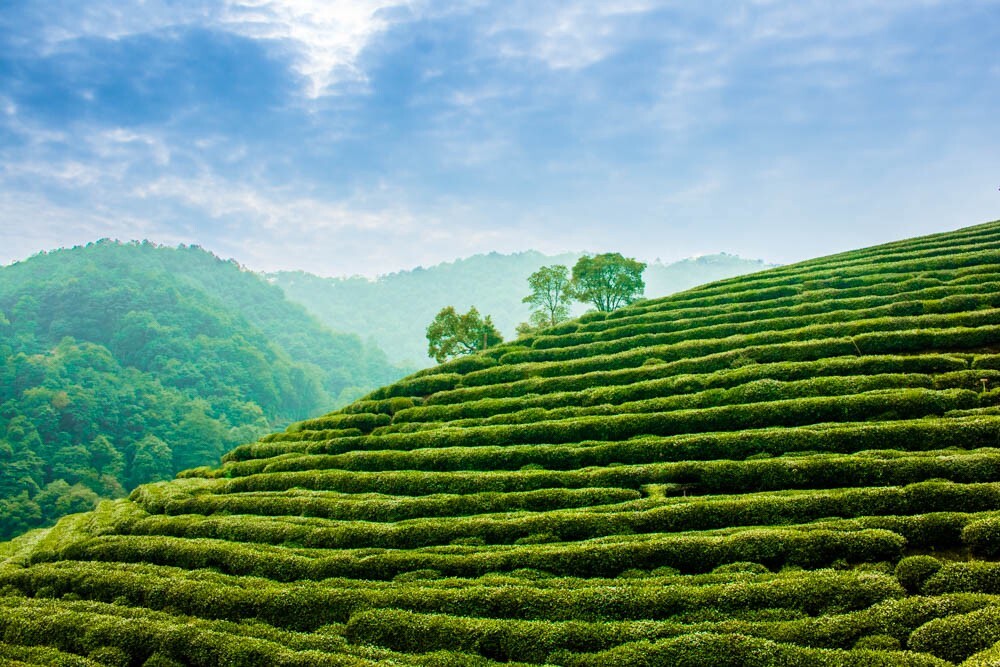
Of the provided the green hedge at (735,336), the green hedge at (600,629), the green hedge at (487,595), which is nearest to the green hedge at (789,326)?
the green hedge at (735,336)

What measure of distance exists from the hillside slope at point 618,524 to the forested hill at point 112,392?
78.1m

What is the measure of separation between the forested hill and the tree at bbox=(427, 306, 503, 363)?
2720 inches

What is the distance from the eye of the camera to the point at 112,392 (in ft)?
430

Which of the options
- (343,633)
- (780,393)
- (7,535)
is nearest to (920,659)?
(343,633)

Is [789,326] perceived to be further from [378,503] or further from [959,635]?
[378,503]

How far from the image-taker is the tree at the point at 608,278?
73.8m

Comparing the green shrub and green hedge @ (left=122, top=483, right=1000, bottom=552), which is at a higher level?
green hedge @ (left=122, top=483, right=1000, bottom=552)

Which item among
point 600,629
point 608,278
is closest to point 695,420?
point 600,629

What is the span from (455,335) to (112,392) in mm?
110673

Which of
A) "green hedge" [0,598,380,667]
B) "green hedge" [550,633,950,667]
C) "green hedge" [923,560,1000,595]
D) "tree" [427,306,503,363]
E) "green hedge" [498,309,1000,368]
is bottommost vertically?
"green hedge" [550,633,950,667]

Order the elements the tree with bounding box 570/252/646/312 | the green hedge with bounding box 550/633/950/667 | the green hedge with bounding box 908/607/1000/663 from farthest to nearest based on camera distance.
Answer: the tree with bounding box 570/252/646/312 → the green hedge with bounding box 550/633/950/667 → the green hedge with bounding box 908/607/1000/663

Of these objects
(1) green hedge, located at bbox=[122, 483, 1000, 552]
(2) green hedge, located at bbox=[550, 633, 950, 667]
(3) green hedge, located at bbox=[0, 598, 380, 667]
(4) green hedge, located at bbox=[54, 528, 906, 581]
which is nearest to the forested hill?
(3) green hedge, located at bbox=[0, 598, 380, 667]

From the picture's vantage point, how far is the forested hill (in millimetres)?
98312

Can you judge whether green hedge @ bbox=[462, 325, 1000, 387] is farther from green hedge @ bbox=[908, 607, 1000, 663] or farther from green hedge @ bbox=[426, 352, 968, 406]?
green hedge @ bbox=[908, 607, 1000, 663]
